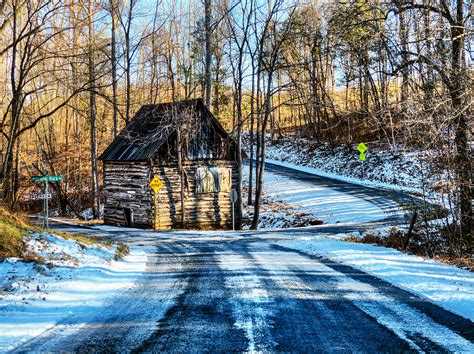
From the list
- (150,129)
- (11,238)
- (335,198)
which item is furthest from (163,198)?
(11,238)

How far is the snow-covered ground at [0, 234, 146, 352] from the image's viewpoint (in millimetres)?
5578

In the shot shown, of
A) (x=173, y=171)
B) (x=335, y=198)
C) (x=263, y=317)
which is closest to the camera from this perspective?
(x=263, y=317)

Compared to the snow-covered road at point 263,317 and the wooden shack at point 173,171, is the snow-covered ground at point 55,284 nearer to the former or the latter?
the snow-covered road at point 263,317

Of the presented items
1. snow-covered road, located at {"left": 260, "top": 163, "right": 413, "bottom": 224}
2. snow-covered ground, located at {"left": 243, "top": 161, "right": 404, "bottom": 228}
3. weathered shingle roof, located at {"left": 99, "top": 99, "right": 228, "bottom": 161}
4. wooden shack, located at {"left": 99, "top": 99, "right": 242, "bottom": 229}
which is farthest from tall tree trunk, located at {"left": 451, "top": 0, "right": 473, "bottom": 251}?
weathered shingle roof, located at {"left": 99, "top": 99, "right": 228, "bottom": 161}

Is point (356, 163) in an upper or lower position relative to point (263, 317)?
upper

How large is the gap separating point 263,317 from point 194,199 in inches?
777

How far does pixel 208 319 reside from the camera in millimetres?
5680

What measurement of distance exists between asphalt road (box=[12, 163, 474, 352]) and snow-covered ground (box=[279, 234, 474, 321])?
34 cm

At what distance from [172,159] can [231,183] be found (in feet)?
13.5

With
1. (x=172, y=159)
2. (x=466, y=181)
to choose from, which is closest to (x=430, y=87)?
(x=466, y=181)

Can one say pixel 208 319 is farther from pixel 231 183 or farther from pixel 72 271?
pixel 231 183

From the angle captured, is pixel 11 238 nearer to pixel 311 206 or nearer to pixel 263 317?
pixel 263 317

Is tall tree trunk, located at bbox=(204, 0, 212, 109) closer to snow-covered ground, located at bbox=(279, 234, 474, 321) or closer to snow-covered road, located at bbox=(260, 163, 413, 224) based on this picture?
snow-covered road, located at bbox=(260, 163, 413, 224)

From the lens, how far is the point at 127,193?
25.3 metres
